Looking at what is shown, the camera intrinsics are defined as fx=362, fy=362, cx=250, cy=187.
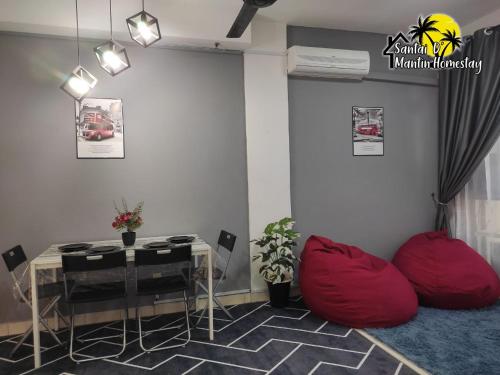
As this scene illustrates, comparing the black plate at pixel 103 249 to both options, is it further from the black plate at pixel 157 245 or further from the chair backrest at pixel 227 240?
the chair backrest at pixel 227 240

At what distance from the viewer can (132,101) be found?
3584mm

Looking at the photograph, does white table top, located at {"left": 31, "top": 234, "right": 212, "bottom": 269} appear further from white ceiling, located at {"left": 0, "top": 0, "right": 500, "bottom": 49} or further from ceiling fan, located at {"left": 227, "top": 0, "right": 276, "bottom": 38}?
white ceiling, located at {"left": 0, "top": 0, "right": 500, "bottom": 49}

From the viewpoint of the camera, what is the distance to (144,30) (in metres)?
2.88

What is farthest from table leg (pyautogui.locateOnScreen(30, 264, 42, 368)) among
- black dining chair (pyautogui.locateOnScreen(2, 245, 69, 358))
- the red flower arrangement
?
the red flower arrangement

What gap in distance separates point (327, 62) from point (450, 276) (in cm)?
256

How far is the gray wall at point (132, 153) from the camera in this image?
330 centimetres

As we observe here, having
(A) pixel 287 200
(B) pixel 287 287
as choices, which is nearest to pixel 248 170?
(A) pixel 287 200

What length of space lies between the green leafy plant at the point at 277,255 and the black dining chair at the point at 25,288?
74.1 inches

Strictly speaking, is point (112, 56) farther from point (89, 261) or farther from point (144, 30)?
point (89, 261)

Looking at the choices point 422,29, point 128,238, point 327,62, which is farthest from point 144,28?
point 422,29

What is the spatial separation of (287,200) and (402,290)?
1466 millimetres

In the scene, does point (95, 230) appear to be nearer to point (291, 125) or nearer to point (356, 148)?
point (291, 125)

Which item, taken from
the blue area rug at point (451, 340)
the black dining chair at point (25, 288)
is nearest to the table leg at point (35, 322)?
the black dining chair at point (25, 288)

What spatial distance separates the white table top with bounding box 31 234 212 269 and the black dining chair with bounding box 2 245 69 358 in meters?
0.19
